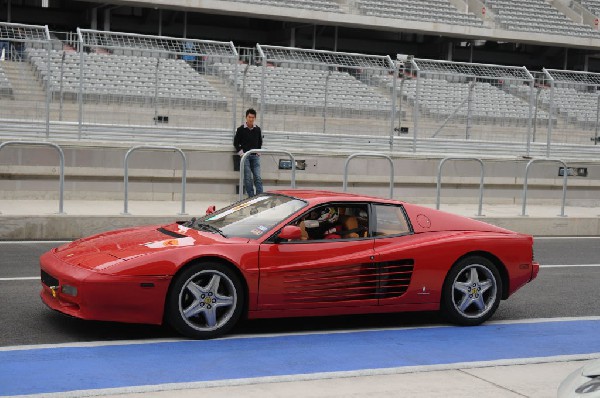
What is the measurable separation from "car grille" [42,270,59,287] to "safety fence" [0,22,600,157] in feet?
33.2

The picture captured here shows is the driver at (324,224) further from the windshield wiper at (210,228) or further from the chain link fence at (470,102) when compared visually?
the chain link fence at (470,102)

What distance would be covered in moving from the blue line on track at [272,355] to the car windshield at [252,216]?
933 millimetres

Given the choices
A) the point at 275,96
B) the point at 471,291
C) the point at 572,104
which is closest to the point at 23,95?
the point at 275,96

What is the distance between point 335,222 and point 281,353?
1.47m

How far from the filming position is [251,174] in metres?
16.4

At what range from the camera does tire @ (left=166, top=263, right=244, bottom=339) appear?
7.23 meters

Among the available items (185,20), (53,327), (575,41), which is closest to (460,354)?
(53,327)

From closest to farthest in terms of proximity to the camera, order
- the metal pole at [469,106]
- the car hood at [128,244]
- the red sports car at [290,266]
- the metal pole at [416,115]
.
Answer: the red sports car at [290,266] → the car hood at [128,244] → the metal pole at [416,115] → the metal pole at [469,106]

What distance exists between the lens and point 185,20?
3572 cm

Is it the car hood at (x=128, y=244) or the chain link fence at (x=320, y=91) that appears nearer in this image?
the car hood at (x=128, y=244)

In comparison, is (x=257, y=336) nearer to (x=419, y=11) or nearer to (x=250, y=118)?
(x=250, y=118)

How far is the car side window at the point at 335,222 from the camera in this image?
795 centimetres

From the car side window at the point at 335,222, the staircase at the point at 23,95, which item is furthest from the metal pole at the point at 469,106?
the car side window at the point at 335,222

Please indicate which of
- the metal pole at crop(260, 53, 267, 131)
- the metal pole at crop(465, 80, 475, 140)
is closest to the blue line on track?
the metal pole at crop(260, 53, 267, 131)
